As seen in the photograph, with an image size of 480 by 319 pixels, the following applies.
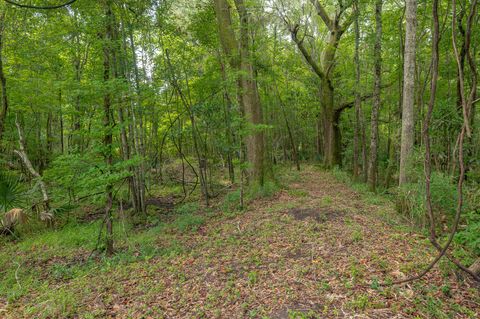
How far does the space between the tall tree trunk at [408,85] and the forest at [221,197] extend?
35 millimetres

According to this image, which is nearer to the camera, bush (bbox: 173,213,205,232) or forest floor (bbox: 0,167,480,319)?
forest floor (bbox: 0,167,480,319)

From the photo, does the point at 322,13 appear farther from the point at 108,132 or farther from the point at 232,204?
the point at 108,132

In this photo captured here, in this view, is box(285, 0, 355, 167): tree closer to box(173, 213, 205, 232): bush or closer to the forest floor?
the forest floor

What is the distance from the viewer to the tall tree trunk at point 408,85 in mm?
5316

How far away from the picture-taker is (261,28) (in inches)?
375

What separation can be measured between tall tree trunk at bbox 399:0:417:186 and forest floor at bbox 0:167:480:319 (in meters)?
1.23

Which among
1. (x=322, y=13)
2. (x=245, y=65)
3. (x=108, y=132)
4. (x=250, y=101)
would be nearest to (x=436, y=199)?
(x=250, y=101)

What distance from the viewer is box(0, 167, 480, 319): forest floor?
9.45 feet

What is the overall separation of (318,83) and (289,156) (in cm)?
577

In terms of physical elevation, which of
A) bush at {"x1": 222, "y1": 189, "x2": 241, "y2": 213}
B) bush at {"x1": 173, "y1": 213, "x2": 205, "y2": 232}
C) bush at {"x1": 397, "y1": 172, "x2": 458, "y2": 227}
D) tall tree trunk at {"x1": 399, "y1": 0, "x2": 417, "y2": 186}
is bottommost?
bush at {"x1": 173, "y1": 213, "x2": 205, "y2": 232}

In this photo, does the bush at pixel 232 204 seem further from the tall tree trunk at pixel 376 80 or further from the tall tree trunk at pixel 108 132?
the tall tree trunk at pixel 376 80

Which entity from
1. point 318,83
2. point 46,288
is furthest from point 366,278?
point 318,83

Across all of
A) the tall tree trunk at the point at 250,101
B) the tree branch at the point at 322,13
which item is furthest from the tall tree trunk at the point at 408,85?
the tree branch at the point at 322,13

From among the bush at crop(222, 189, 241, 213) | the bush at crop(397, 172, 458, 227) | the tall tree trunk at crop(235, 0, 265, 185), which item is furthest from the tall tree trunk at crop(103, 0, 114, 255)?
the bush at crop(397, 172, 458, 227)
